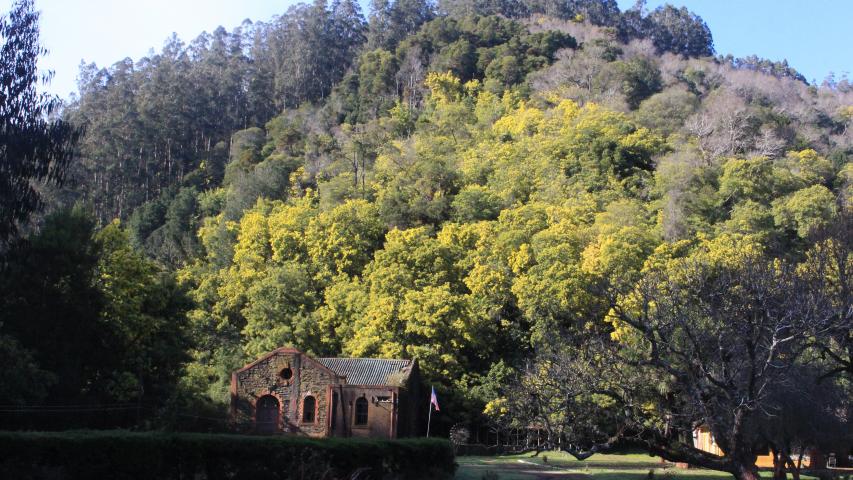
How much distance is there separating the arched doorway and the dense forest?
5.86ft

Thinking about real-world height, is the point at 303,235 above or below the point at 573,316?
above

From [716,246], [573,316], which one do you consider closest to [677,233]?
[716,246]

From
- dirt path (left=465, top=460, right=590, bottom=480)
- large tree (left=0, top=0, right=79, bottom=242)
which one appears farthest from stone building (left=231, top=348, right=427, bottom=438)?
large tree (left=0, top=0, right=79, bottom=242)

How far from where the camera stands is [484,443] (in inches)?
2094

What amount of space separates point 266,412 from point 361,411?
455cm

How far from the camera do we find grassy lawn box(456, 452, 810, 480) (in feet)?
111

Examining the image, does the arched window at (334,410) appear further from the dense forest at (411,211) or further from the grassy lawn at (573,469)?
the grassy lawn at (573,469)

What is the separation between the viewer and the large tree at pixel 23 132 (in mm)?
33062

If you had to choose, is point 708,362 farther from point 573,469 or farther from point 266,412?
point 266,412

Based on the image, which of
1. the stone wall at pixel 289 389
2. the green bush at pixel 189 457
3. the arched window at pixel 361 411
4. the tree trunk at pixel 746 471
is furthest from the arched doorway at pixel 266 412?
the tree trunk at pixel 746 471

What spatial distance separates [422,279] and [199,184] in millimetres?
43852

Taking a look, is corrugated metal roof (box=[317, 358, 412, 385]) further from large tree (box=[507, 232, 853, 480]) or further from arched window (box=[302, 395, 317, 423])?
large tree (box=[507, 232, 853, 480])

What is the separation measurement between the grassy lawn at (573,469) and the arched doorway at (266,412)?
8.95m

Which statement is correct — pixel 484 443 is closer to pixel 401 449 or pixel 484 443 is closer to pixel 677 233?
pixel 677 233
